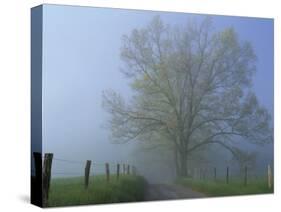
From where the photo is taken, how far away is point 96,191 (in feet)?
38.2

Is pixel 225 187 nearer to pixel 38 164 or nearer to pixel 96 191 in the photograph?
pixel 96 191

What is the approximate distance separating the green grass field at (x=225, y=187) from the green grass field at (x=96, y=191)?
0.75 meters

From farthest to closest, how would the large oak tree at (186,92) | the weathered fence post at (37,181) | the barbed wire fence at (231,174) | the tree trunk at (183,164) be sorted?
the barbed wire fence at (231,174)
the tree trunk at (183,164)
the large oak tree at (186,92)
the weathered fence post at (37,181)

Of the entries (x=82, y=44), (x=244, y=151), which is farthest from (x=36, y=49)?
(x=244, y=151)

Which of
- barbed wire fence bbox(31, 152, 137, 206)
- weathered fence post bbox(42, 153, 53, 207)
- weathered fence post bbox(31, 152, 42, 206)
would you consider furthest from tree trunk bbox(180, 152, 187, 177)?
weathered fence post bbox(31, 152, 42, 206)

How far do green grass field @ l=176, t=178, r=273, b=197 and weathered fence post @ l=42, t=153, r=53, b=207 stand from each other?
6.68 ft

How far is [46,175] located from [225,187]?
2898mm

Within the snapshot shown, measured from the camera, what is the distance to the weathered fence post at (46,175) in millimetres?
11281

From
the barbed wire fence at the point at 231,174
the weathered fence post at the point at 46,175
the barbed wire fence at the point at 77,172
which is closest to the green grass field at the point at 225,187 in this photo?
the barbed wire fence at the point at 231,174

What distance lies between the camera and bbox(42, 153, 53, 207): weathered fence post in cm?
1128

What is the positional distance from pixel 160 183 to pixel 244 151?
1.51 m

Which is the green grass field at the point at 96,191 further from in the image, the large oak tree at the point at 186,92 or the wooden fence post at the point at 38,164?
the large oak tree at the point at 186,92

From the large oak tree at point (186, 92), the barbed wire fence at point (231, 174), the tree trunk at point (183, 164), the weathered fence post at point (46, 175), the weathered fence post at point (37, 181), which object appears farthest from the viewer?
the barbed wire fence at point (231, 174)

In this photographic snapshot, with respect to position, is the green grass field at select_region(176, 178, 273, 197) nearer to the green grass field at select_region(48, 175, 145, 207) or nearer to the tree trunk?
the tree trunk
